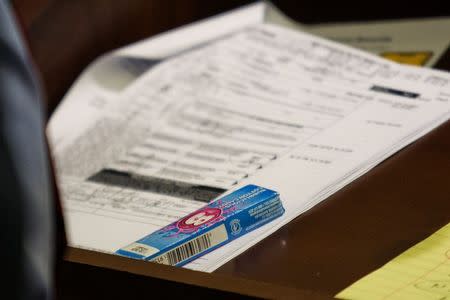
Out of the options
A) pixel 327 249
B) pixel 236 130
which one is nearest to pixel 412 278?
pixel 327 249

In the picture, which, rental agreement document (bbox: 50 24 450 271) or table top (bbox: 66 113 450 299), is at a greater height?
rental agreement document (bbox: 50 24 450 271)

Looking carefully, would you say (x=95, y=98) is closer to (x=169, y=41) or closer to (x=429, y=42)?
(x=169, y=41)

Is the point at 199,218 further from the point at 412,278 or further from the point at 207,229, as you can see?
the point at 412,278

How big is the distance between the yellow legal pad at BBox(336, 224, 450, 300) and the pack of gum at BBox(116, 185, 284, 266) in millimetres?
78

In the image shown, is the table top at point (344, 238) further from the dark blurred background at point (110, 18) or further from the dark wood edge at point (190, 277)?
the dark blurred background at point (110, 18)

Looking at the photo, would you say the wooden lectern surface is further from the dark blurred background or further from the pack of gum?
the dark blurred background

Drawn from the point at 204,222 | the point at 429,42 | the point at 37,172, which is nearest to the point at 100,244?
the point at 204,222

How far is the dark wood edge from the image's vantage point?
13.9 inches

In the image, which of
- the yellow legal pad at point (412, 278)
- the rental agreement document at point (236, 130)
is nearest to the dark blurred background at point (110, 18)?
the rental agreement document at point (236, 130)

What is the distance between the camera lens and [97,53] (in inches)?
29.2

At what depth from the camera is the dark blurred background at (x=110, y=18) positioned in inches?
26.9

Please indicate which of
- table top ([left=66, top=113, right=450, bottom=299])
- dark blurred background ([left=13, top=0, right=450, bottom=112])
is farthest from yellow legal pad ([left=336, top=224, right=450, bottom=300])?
dark blurred background ([left=13, top=0, right=450, bottom=112])

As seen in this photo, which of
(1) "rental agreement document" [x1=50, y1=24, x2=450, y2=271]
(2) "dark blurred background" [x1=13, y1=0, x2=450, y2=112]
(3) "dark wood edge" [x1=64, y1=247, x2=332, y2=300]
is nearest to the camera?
(3) "dark wood edge" [x1=64, y1=247, x2=332, y2=300]

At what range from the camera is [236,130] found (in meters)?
0.59
